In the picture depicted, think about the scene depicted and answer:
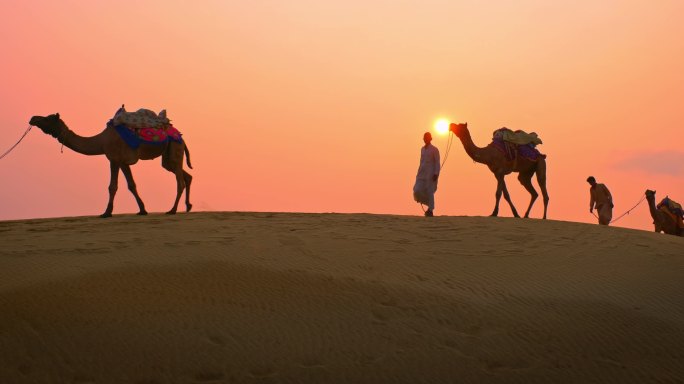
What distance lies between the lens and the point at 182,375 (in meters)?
6.32

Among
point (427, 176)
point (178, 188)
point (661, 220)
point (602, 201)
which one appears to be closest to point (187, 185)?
point (178, 188)

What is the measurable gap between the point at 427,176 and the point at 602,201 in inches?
240

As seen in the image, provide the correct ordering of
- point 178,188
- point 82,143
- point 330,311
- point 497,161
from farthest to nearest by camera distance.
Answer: point 497,161, point 178,188, point 82,143, point 330,311

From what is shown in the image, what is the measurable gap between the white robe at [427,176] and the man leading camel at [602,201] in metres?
5.79

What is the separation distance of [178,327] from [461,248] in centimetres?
521

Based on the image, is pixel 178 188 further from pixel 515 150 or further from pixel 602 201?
pixel 602 201

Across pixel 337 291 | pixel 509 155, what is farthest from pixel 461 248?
pixel 509 155

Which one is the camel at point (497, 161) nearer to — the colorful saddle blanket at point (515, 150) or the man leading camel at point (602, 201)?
the colorful saddle blanket at point (515, 150)

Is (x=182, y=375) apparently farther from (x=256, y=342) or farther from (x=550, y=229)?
(x=550, y=229)

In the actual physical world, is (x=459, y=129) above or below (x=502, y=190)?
above

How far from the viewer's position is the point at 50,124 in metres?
16.9

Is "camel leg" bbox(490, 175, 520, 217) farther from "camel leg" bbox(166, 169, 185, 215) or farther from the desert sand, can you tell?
"camel leg" bbox(166, 169, 185, 215)

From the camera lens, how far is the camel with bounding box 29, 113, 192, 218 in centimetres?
1683

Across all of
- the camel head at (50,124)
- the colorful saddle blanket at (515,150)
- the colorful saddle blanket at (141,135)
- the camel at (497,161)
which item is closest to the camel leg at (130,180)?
the colorful saddle blanket at (141,135)
